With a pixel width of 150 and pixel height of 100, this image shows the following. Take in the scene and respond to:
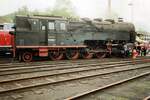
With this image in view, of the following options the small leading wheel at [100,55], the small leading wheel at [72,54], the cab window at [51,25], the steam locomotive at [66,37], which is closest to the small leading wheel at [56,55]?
the steam locomotive at [66,37]

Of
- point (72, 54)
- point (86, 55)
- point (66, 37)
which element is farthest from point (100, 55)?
point (66, 37)

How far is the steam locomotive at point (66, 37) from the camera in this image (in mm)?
16734

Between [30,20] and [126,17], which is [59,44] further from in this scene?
[126,17]

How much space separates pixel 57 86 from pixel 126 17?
5482 centimetres

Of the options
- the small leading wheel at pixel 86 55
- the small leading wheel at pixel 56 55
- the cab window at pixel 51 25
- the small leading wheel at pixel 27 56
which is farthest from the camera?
the small leading wheel at pixel 86 55

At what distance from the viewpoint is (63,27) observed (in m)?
18.4

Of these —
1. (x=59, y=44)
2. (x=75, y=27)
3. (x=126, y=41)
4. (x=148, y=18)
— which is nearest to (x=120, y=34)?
(x=126, y=41)

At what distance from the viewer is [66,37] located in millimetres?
18594

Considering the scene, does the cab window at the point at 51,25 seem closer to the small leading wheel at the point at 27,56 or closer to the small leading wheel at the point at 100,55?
the small leading wheel at the point at 27,56

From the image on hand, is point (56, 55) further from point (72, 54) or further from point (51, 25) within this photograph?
point (51, 25)

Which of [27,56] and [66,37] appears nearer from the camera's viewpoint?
[27,56]

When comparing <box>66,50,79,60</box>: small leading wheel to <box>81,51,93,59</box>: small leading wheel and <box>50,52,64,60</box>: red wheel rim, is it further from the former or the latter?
<box>81,51,93,59</box>: small leading wheel

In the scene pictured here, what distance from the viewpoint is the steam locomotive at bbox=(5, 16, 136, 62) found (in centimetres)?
1673

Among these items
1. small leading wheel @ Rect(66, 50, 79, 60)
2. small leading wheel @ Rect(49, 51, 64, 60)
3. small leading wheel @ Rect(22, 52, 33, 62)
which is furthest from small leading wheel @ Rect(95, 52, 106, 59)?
small leading wheel @ Rect(22, 52, 33, 62)
